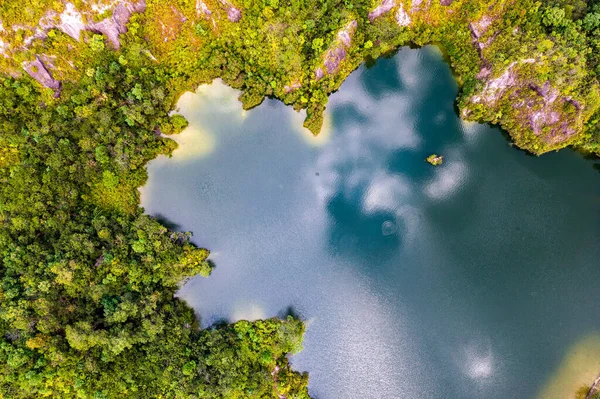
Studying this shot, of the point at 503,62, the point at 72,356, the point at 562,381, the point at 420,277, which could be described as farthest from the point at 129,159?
the point at 562,381

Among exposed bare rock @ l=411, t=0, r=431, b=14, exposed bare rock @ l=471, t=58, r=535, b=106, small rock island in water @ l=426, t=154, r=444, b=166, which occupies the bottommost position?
small rock island in water @ l=426, t=154, r=444, b=166

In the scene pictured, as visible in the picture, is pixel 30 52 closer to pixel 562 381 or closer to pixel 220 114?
pixel 220 114

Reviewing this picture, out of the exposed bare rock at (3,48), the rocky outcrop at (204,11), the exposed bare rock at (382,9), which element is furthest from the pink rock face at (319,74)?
the exposed bare rock at (3,48)

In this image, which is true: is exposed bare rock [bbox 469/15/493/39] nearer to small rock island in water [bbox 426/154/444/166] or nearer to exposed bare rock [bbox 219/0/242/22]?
small rock island in water [bbox 426/154/444/166]

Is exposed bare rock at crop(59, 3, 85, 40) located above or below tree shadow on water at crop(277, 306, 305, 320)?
above

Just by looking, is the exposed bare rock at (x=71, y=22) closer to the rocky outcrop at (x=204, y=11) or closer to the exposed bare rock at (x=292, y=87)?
the rocky outcrop at (x=204, y=11)

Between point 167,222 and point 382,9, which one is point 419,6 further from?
point 167,222

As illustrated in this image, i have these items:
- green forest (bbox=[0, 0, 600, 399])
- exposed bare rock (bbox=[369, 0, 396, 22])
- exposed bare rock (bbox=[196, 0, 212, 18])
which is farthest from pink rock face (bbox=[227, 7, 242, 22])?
exposed bare rock (bbox=[369, 0, 396, 22])
